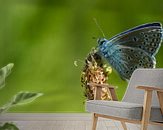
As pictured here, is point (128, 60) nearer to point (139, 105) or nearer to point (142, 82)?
point (142, 82)

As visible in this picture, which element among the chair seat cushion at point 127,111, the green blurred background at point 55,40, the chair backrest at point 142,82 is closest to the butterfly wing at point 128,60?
the green blurred background at point 55,40

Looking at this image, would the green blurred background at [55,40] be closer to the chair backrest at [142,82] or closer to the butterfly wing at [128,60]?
the butterfly wing at [128,60]

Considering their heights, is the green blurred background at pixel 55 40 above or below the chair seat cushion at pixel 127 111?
above

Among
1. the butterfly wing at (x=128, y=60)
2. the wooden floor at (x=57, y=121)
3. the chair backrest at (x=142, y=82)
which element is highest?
the butterfly wing at (x=128, y=60)

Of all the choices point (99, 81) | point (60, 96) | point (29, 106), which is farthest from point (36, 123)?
point (99, 81)

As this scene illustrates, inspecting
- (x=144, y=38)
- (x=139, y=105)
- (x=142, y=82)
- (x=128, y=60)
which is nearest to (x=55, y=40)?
(x=128, y=60)

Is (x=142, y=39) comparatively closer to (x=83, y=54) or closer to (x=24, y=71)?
(x=83, y=54)
